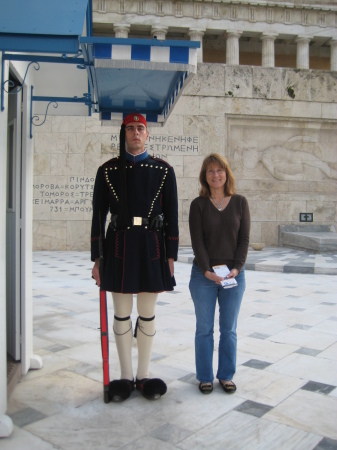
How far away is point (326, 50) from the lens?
102ft

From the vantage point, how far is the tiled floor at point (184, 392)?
8.71 feet

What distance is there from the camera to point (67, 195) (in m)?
14.5

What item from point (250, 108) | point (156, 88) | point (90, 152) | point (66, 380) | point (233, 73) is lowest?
point (66, 380)

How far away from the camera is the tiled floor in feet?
8.71

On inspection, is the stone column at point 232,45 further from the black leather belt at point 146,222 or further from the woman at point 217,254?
the black leather belt at point 146,222

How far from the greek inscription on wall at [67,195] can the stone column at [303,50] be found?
18114 millimetres

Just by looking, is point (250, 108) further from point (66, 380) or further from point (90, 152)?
point (66, 380)

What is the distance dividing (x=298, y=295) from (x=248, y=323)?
2.17m

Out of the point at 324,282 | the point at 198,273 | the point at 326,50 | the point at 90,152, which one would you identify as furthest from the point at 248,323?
the point at 326,50

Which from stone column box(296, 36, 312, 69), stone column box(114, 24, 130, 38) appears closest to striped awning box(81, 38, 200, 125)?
stone column box(114, 24, 130, 38)

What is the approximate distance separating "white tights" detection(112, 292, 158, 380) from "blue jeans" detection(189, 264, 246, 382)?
0.34 m

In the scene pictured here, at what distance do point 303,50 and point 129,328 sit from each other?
27.6 m

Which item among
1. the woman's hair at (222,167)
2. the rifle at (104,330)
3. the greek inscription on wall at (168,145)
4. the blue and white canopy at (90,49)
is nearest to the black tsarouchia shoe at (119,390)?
the rifle at (104,330)

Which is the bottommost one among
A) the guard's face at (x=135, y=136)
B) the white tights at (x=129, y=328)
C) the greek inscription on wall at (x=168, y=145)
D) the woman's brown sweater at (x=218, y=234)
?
the white tights at (x=129, y=328)
